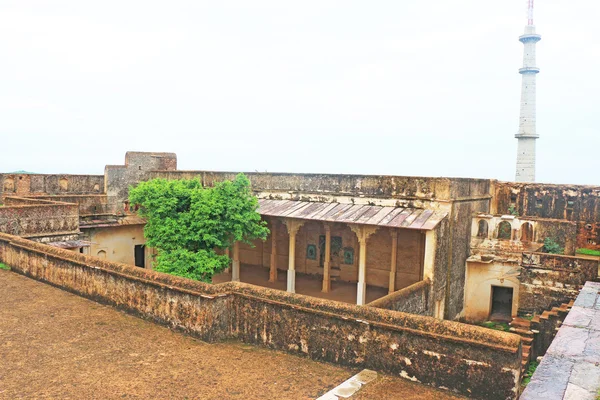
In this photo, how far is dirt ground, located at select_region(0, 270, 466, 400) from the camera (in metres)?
5.65

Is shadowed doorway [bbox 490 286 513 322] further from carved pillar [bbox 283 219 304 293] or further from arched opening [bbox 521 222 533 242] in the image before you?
carved pillar [bbox 283 219 304 293]

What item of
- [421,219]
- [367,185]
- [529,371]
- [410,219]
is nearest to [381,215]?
[410,219]

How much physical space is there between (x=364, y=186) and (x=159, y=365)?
36.6 ft

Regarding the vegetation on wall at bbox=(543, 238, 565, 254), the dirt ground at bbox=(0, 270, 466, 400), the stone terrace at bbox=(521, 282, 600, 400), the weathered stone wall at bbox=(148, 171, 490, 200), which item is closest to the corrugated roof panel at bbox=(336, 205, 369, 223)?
the weathered stone wall at bbox=(148, 171, 490, 200)

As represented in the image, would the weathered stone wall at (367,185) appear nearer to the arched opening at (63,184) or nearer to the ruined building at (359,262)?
the ruined building at (359,262)

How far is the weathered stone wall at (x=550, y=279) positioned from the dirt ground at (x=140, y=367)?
1032 cm

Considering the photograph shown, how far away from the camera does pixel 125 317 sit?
8.33 m

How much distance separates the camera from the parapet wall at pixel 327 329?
5.51m

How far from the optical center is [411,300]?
475 inches

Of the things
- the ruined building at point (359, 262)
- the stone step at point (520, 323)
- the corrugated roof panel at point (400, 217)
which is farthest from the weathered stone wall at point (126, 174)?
the stone step at point (520, 323)

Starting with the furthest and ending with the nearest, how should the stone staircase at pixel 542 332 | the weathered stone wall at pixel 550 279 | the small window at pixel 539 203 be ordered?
1. the small window at pixel 539 203
2. the weathered stone wall at pixel 550 279
3. the stone staircase at pixel 542 332

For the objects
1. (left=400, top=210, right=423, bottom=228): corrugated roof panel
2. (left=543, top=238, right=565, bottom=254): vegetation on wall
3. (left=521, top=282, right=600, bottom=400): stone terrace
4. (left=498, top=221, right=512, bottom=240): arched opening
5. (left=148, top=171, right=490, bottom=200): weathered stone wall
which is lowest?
(left=521, top=282, right=600, bottom=400): stone terrace

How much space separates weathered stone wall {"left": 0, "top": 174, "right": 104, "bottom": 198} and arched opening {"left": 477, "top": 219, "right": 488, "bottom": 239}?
1785cm

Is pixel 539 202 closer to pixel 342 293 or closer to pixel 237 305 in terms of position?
pixel 342 293
